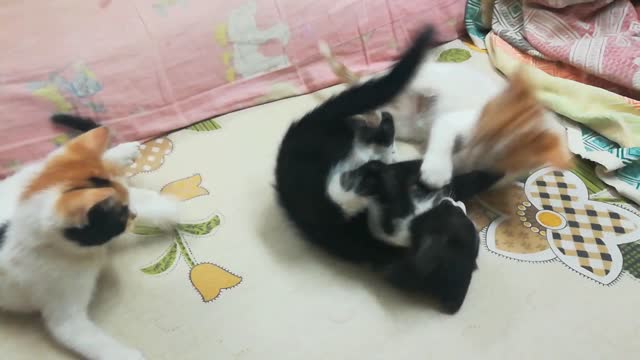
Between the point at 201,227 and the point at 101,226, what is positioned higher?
the point at 101,226

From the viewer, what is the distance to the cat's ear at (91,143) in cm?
77

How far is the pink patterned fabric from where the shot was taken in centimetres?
116

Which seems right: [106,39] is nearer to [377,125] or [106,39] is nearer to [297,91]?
[297,91]

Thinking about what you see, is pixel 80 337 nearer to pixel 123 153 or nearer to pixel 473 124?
pixel 123 153

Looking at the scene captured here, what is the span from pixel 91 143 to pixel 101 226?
14 centimetres

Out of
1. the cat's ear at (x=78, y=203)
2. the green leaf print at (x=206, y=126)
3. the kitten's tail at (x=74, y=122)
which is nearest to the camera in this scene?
the cat's ear at (x=78, y=203)

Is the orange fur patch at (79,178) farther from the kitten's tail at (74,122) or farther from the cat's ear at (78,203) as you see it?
the kitten's tail at (74,122)

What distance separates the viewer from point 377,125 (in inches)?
38.4

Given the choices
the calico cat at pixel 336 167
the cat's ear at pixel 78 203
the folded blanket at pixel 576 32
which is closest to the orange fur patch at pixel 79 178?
the cat's ear at pixel 78 203

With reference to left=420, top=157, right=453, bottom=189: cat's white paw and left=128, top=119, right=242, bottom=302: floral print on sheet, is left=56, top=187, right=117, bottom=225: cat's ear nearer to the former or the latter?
left=128, top=119, right=242, bottom=302: floral print on sheet

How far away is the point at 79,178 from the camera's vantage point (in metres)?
0.72

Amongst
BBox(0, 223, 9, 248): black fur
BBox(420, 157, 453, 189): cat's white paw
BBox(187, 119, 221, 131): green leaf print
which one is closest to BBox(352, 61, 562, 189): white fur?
BBox(420, 157, 453, 189): cat's white paw

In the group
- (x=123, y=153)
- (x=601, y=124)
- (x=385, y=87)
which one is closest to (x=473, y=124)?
(x=385, y=87)

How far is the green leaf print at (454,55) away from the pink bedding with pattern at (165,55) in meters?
0.08
